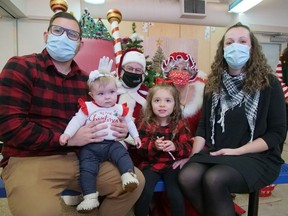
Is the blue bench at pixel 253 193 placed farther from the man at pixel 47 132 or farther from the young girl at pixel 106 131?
the young girl at pixel 106 131

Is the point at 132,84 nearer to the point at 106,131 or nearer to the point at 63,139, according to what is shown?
the point at 106,131

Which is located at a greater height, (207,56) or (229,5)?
(229,5)

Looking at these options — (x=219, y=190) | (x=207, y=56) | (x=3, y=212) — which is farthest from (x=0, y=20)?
(x=219, y=190)

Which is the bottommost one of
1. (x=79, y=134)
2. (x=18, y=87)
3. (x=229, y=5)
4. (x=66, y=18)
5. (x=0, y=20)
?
(x=79, y=134)

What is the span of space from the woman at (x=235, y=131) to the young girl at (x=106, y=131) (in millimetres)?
392

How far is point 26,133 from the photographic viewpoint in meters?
1.46

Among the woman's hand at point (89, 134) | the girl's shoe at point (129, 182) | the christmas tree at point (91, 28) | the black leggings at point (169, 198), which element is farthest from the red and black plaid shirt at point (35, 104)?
the christmas tree at point (91, 28)

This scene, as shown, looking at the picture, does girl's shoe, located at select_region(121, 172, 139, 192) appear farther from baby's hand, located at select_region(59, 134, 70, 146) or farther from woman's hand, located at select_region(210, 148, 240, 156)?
woman's hand, located at select_region(210, 148, 240, 156)

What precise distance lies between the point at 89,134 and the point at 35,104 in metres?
0.37

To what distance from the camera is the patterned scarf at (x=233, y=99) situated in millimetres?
1759

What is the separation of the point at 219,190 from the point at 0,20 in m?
4.62

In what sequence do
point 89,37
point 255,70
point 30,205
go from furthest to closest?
point 89,37 < point 255,70 < point 30,205

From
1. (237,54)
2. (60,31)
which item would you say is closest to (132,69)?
(60,31)

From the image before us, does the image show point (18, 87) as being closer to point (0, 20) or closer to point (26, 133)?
point (26, 133)
